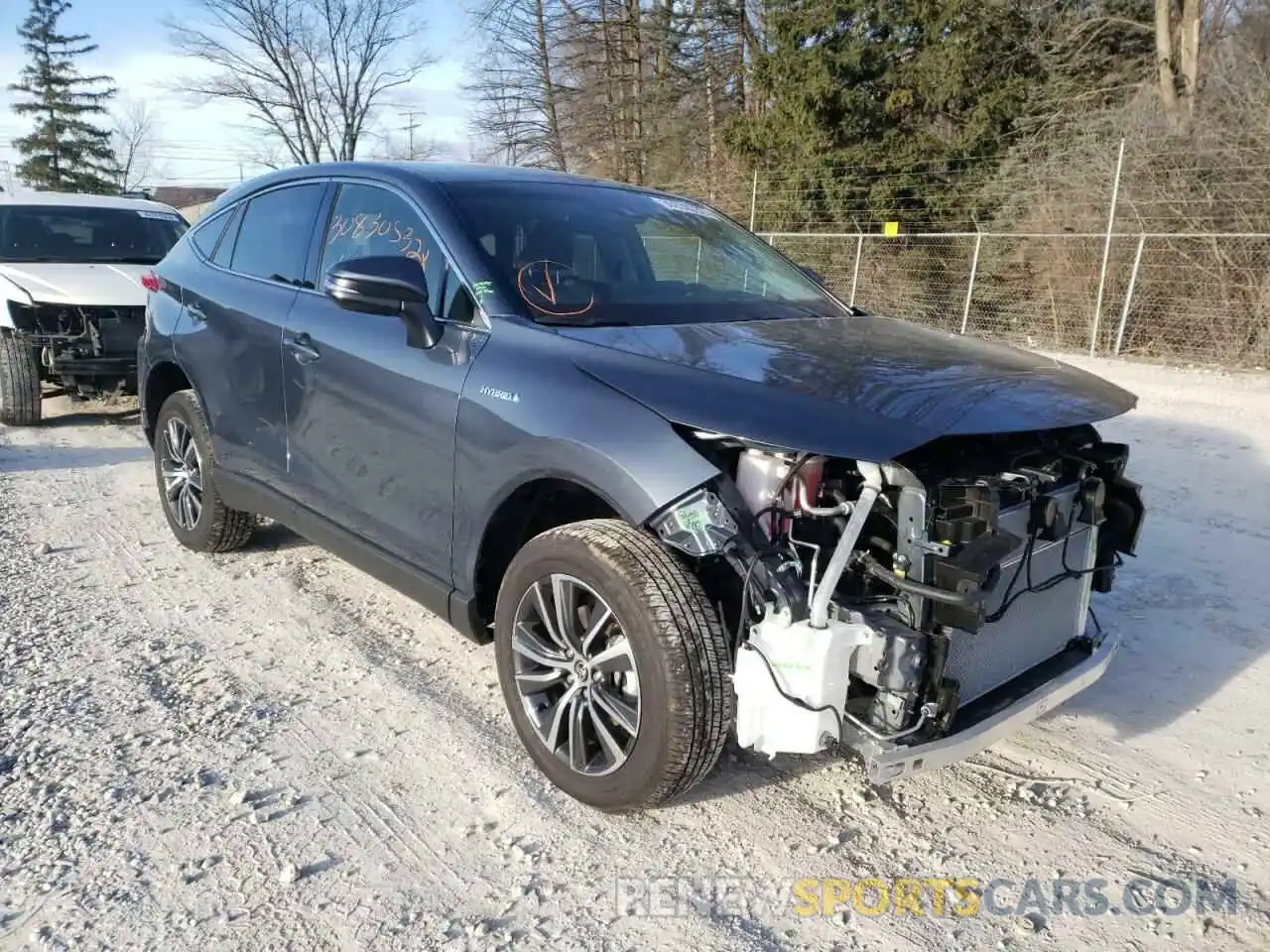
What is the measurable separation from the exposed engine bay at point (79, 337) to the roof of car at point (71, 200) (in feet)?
5.53

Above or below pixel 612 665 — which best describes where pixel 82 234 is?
above

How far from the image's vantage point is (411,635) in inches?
156

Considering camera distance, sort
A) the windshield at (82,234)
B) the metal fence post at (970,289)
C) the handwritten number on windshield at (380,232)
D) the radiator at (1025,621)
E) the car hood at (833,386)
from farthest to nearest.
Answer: the metal fence post at (970,289) → the windshield at (82,234) → the handwritten number on windshield at (380,232) → the radiator at (1025,621) → the car hood at (833,386)

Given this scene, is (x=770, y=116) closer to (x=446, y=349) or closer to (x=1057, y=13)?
(x=1057, y=13)

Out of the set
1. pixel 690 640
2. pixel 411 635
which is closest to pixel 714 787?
pixel 690 640

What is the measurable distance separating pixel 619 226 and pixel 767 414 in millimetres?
1641

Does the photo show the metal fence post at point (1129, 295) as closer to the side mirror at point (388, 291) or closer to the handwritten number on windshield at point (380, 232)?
the handwritten number on windshield at point (380, 232)

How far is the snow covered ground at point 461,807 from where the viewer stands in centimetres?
236

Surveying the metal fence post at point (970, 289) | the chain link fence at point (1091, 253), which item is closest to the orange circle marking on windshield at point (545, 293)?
the chain link fence at point (1091, 253)

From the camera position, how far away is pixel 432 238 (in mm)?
3338

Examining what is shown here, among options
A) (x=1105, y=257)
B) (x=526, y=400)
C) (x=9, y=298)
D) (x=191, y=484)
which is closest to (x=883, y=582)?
(x=526, y=400)

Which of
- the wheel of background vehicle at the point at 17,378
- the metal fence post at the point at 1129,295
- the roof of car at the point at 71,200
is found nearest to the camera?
the wheel of background vehicle at the point at 17,378

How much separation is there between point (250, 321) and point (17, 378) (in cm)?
463

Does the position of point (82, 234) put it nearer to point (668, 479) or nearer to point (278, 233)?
point (278, 233)
